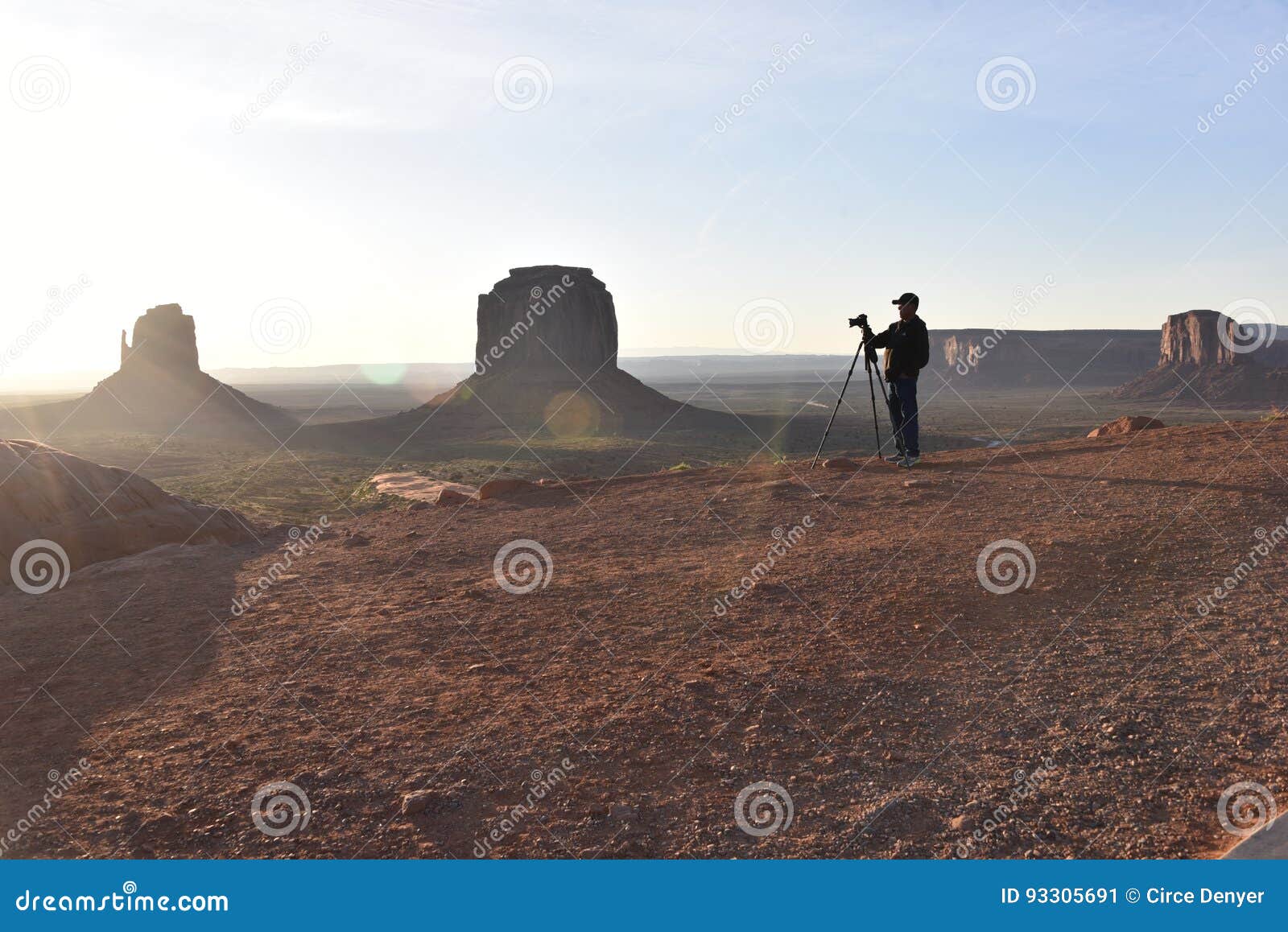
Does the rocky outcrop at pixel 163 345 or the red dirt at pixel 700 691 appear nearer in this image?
the red dirt at pixel 700 691

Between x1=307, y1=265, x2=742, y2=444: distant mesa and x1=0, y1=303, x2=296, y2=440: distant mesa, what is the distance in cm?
1522

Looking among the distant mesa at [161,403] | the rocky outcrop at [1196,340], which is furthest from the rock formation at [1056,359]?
the distant mesa at [161,403]

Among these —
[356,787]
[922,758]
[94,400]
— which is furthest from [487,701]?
[94,400]

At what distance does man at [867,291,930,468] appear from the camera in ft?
39.3

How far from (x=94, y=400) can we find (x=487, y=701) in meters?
92.8

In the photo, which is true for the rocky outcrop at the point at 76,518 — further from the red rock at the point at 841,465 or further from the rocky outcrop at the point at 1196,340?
the rocky outcrop at the point at 1196,340

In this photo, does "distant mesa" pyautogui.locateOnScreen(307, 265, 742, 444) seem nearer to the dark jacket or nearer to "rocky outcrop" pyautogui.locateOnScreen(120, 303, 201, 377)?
"rocky outcrop" pyautogui.locateOnScreen(120, 303, 201, 377)

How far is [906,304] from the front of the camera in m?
12.0

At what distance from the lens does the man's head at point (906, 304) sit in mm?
11953

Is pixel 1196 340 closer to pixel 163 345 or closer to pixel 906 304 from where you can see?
pixel 163 345

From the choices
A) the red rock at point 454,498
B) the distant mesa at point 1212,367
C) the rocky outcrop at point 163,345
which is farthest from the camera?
the distant mesa at point 1212,367

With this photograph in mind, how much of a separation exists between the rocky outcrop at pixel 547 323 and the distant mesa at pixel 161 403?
79.6ft

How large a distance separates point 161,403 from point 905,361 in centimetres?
8899

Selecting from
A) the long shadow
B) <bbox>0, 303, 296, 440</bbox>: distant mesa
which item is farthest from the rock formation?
the long shadow
